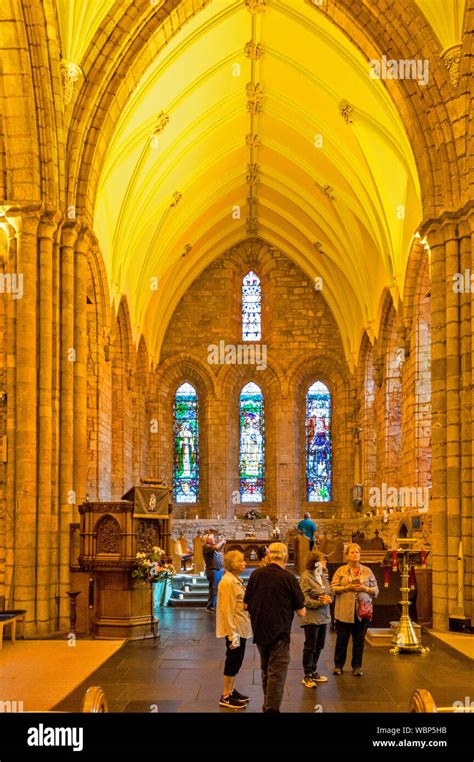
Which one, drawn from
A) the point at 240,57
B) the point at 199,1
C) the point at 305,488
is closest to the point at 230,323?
the point at 305,488

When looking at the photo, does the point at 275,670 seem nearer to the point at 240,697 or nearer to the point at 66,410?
the point at 240,697

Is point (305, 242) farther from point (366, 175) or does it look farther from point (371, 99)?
point (371, 99)

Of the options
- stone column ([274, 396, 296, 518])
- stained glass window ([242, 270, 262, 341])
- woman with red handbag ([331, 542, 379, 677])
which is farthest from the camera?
stained glass window ([242, 270, 262, 341])

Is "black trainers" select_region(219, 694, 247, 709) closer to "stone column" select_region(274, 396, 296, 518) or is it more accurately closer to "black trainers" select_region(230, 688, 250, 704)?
"black trainers" select_region(230, 688, 250, 704)

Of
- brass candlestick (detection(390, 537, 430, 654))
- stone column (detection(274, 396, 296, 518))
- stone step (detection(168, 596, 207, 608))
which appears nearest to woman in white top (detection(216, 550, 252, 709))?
brass candlestick (detection(390, 537, 430, 654))

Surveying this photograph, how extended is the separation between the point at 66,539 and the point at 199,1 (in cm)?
949

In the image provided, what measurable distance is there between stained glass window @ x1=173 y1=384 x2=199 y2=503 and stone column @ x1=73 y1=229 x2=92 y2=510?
48.3 feet

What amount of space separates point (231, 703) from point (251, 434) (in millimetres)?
21620

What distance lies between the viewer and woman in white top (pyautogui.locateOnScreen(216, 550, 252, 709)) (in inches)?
276

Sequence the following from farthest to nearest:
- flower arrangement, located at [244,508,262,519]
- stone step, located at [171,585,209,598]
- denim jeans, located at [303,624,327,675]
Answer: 1. flower arrangement, located at [244,508,262,519]
2. stone step, located at [171,585,209,598]
3. denim jeans, located at [303,624,327,675]

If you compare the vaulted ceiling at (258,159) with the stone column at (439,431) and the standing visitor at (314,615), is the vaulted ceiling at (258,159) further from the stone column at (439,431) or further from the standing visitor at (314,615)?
the standing visitor at (314,615)

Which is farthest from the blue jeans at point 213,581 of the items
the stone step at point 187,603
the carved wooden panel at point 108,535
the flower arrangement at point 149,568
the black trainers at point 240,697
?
the black trainers at point 240,697

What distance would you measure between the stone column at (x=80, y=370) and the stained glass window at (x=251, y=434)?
15146mm

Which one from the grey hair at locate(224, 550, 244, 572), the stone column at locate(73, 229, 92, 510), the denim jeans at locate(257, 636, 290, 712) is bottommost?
the denim jeans at locate(257, 636, 290, 712)
